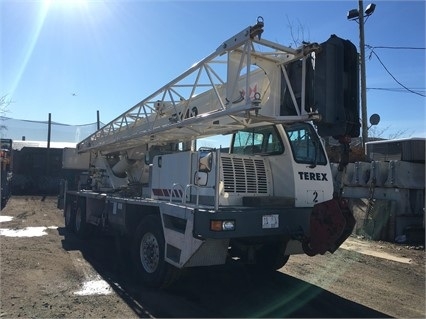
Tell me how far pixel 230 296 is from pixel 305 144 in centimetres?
261

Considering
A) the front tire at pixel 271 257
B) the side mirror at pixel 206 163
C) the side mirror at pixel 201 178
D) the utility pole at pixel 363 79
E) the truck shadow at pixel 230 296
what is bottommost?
the truck shadow at pixel 230 296

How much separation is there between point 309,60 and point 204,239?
2.82 meters

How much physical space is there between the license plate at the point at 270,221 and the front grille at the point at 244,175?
2.65 ft

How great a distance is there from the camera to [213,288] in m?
6.69

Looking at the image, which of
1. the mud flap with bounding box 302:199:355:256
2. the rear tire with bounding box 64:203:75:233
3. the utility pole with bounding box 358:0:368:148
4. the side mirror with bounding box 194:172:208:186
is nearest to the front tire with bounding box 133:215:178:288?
the side mirror with bounding box 194:172:208:186

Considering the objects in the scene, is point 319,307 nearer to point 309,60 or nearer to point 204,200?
point 204,200

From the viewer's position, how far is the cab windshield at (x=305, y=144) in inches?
262

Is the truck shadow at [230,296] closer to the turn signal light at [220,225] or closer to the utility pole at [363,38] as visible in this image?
the turn signal light at [220,225]

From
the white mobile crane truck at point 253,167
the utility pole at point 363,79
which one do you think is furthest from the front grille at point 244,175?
the utility pole at point 363,79

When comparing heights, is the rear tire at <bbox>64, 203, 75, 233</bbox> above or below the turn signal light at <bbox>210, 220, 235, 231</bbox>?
below

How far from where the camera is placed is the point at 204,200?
21.3 ft

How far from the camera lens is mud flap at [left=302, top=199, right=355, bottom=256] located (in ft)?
18.8

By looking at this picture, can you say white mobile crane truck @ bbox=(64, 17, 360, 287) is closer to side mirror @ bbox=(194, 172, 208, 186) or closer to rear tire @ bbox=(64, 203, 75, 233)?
side mirror @ bbox=(194, 172, 208, 186)

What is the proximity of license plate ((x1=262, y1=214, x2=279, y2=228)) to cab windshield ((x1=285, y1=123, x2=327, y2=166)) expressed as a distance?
122cm
